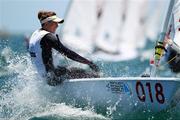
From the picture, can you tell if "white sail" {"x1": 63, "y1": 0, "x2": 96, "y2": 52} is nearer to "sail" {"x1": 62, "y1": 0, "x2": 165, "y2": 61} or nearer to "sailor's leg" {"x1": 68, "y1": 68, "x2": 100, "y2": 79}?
"sail" {"x1": 62, "y1": 0, "x2": 165, "y2": 61}

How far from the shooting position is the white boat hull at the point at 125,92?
20.4 feet

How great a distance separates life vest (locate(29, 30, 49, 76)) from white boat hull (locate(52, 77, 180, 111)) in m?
0.32

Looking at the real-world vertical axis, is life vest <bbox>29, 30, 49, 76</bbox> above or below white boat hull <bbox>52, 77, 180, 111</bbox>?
above

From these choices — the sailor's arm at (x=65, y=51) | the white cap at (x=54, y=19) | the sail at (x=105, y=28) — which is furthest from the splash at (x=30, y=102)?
the sail at (x=105, y=28)

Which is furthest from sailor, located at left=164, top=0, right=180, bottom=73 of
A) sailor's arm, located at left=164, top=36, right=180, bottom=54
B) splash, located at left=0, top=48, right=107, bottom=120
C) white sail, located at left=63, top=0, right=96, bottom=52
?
white sail, located at left=63, top=0, right=96, bottom=52

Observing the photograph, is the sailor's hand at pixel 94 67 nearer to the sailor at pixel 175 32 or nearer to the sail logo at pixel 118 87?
the sail logo at pixel 118 87

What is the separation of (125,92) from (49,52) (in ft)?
3.49

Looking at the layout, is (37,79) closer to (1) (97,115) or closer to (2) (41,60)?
(2) (41,60)

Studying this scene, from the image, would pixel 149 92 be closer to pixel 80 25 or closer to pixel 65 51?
pixel 65 51

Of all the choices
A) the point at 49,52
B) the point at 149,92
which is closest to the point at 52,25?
the point at 49,52

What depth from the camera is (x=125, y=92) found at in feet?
21.1

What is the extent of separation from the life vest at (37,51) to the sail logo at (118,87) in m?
0.90

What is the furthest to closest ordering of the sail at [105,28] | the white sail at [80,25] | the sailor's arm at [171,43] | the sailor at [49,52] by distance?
1. the sail at [105,28]
2. the white sail at [80,25]
3. the sailor's arm at [171,43]
4. the sailor at [49,52]

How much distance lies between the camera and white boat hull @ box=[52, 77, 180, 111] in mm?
6207
